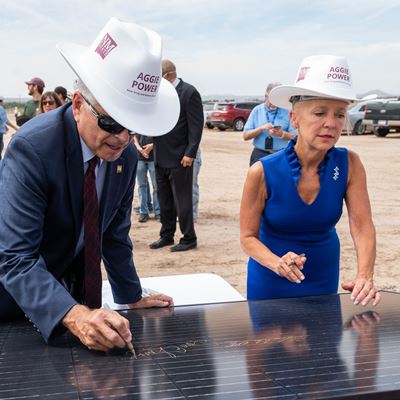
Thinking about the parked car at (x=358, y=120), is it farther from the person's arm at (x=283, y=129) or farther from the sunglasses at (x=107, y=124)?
the sunglasses at (x=107, y=124)

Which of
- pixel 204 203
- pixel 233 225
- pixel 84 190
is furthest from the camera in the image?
pixel 204 203

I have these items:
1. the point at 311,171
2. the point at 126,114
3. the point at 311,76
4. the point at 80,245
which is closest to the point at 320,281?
the point at 311,171

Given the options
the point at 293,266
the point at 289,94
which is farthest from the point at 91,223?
the point at 289,94

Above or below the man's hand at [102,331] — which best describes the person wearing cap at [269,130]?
above

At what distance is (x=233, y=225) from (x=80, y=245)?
5993 millimetres

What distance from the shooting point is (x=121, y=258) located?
2.33m

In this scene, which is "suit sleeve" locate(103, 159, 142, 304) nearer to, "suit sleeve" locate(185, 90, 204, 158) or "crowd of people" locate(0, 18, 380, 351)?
"crowd of people" locate(0, 18, 380, 351)

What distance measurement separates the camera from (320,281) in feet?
8.32

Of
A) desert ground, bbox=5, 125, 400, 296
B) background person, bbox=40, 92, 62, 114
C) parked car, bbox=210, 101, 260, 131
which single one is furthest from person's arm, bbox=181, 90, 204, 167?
parked car, bbox=210, 101, 260, 131

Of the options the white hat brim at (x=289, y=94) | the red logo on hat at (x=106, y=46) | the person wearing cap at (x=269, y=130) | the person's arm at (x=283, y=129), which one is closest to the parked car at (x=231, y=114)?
the person wearing cap at (x=269, y=130)

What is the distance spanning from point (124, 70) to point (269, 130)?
476cm

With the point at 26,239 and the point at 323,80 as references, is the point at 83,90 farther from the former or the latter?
the point at 323,80

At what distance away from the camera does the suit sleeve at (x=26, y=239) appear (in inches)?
67.2

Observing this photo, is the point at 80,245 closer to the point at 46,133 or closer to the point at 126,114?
the point at 46,133
